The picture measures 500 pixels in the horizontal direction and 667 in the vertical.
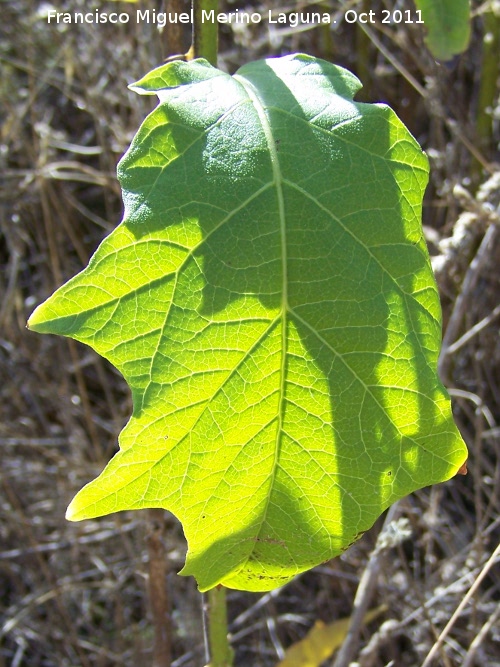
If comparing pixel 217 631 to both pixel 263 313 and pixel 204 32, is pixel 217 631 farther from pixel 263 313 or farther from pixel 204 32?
pixel 204 32

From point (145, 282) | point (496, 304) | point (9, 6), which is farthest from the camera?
point (9, 6)

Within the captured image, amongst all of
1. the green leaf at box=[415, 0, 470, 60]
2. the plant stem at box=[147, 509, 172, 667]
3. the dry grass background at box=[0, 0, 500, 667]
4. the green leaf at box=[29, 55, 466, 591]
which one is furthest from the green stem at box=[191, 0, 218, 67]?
the dry grass background at box=[0, 0, 500, 667]

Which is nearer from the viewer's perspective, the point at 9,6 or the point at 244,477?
the point at 244,477

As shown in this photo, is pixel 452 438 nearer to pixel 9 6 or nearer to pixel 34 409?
pixel 34 409

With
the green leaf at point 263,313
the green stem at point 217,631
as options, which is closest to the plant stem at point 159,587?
the green stem at point 217,631

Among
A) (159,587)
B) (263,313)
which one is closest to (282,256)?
(263,313)

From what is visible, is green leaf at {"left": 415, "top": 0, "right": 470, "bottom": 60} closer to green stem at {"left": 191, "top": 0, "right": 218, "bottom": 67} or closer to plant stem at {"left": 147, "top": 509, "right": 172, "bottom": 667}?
green stem at {"left": 191, "top": 0, "right": 218, "bottom": 67}

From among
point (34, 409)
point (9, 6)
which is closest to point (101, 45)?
point (9, 6)
